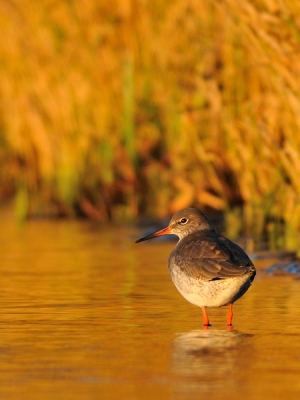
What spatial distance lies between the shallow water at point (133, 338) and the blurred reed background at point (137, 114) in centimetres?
136

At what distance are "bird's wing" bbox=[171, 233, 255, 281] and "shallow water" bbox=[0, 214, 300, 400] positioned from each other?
0.29 m

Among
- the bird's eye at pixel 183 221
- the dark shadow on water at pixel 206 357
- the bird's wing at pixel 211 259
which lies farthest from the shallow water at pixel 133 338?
the bird's eye at pixel 183 221

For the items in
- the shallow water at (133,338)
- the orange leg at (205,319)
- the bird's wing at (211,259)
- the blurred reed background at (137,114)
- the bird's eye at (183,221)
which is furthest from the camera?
the blurred reed background at (137,114)

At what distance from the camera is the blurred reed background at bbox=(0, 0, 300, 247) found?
32.9 feet

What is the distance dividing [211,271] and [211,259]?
14cm

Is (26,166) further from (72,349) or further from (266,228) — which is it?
(72,349)

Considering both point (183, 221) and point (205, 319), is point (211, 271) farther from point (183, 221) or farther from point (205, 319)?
point (183, 221)

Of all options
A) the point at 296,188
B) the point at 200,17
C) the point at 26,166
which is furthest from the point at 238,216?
the point at 26,166

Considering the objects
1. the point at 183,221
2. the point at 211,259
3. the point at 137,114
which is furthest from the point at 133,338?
the point at 137,114

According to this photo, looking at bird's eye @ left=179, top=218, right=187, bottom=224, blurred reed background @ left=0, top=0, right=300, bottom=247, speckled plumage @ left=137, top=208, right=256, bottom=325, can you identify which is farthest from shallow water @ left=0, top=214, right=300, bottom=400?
blurred reed background @ left=0, top=0, right=300, bottom=247

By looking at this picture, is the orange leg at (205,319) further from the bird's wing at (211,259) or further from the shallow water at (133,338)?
the bird's wing at (211,259)

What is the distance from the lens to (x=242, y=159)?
981cm

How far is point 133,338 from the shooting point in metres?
5.44

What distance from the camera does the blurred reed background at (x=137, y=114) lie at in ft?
32.9
